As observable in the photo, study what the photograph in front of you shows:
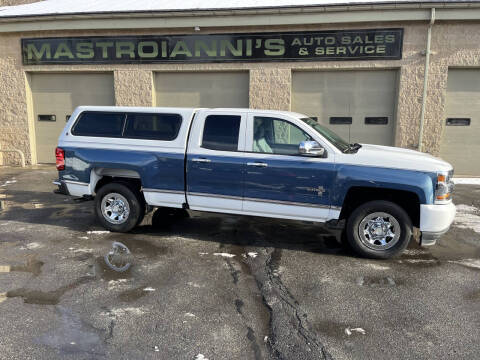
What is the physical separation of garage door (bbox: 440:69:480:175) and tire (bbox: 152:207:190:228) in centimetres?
831

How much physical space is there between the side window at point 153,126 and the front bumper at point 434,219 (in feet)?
12.0

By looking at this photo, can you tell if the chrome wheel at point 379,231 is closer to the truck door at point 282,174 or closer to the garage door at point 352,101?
the truck door at point 282,174

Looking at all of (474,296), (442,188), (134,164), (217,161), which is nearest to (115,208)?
(134,164)

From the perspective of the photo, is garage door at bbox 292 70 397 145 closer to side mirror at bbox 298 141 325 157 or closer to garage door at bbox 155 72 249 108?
garage door at bbox 155 72 249 108

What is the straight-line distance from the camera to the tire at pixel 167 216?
7.04 meters

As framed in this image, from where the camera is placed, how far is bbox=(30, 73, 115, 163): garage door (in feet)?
42.3

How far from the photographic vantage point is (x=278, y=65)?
1156cm

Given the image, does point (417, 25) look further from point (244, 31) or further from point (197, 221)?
point (197, 221)

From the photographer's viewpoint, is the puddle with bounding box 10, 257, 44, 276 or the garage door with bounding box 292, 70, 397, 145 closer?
the puddle with bounding box 10, 257, 44, 276

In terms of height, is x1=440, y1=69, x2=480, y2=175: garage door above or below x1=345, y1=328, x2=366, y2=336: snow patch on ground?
above

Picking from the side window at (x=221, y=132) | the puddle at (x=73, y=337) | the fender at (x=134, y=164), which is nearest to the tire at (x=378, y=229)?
the side window at (x=221, y=132)

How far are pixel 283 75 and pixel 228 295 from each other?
8.71 meters

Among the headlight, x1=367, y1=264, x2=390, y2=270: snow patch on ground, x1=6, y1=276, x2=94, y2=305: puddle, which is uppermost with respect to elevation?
the headlight

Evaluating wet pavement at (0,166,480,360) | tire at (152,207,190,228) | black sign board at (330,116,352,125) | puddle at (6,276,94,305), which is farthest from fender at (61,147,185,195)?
black sign board at (330,116,352,125)
